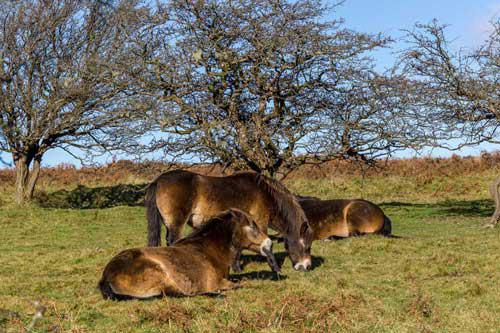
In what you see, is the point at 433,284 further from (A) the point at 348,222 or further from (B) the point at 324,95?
(B) the point at 324,95

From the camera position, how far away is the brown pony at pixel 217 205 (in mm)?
10078

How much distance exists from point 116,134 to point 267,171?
23.6 ft

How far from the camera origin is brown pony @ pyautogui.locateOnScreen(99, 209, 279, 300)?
23.7 ft

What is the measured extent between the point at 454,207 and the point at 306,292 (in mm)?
17630

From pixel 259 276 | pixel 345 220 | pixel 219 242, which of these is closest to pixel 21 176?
pixel 345 220

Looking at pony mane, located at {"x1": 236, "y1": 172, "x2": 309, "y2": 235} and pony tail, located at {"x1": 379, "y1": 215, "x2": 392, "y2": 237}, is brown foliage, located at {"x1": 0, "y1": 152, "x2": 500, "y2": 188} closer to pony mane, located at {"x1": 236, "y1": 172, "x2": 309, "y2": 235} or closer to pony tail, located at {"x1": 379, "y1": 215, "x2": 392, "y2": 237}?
pony tail, located at {"x1": 379, "y1": 215, "x2": 392, "y2": 237}

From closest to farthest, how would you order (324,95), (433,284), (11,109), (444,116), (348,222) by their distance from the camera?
(433,284)
(348,222)
(444,116)
(324,95)
(11,109)

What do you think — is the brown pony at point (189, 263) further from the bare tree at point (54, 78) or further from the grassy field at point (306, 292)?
the bare tree at point (54, 78)

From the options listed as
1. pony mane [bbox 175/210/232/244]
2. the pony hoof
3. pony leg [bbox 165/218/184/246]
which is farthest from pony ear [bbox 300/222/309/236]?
pony mane [bbox 175/210/232/244]

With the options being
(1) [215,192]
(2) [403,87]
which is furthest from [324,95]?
(1) [215,192]

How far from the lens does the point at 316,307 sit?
668 cm

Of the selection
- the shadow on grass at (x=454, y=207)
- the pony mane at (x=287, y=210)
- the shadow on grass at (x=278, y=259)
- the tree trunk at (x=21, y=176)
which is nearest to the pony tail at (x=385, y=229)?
the shadow on grass at (x=278, y=259)

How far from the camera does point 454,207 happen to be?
23.9m

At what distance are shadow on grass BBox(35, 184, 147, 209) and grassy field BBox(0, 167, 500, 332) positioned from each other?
29.2 feet
